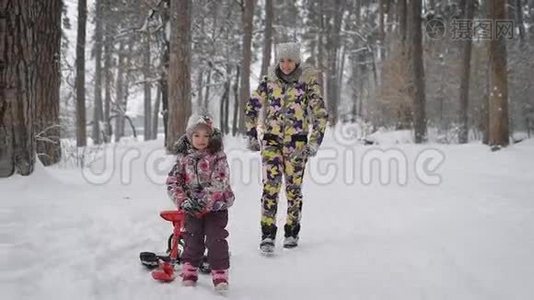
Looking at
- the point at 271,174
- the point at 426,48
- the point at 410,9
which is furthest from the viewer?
the point at 426,48

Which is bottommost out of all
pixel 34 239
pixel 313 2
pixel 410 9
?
pixel 34 239

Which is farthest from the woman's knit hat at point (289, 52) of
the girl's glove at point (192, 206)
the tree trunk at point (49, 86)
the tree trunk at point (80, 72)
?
the tree trunk at point (80, 72)

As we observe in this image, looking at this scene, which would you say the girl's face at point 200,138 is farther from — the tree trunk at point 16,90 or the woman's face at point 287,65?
→ the tree trunk at point 16,90

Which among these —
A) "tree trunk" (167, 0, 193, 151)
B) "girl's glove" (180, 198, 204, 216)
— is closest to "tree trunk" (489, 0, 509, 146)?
"tree trunk" (167, 0, 193, 151)

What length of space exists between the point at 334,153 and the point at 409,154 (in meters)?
2.01

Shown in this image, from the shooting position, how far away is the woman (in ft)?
15.6

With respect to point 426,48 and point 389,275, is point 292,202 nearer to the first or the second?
point 389,275

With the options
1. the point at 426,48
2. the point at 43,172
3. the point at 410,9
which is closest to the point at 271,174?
the point at 43,172

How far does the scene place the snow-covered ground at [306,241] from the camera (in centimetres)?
364

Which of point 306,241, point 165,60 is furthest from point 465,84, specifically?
point 306,241

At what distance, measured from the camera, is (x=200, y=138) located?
381 centimetres

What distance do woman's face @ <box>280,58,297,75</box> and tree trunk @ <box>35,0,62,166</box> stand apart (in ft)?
15.2

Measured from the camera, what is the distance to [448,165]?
36.0ft

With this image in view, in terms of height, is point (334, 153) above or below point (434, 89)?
below
